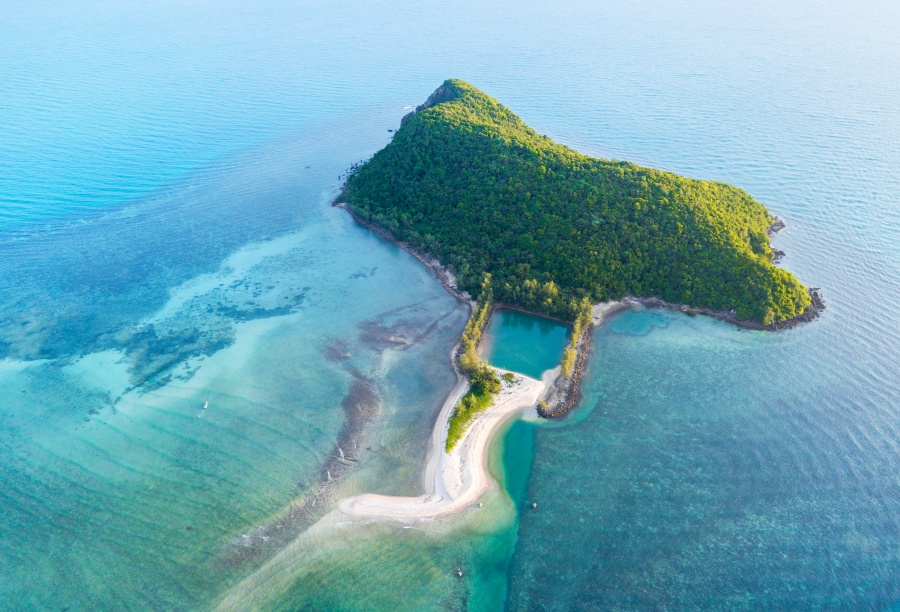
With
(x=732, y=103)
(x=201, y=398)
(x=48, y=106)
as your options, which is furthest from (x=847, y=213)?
(x=48, y=106)

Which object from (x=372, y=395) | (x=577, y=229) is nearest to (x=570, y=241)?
(x=577, y=229)

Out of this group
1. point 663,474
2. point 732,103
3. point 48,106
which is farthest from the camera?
point 48,106

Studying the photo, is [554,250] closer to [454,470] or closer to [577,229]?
[577,229]

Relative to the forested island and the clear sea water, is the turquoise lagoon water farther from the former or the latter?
the clear sea water

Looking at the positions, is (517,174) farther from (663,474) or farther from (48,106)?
(48,106)

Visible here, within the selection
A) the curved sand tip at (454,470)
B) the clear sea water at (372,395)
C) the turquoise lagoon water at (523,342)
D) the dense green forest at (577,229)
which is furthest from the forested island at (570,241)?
the clear sea water at (372,395)

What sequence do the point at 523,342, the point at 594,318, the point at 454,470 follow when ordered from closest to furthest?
1. the point at 454,470
2. the point at 523,342
3. the point at 594,318
